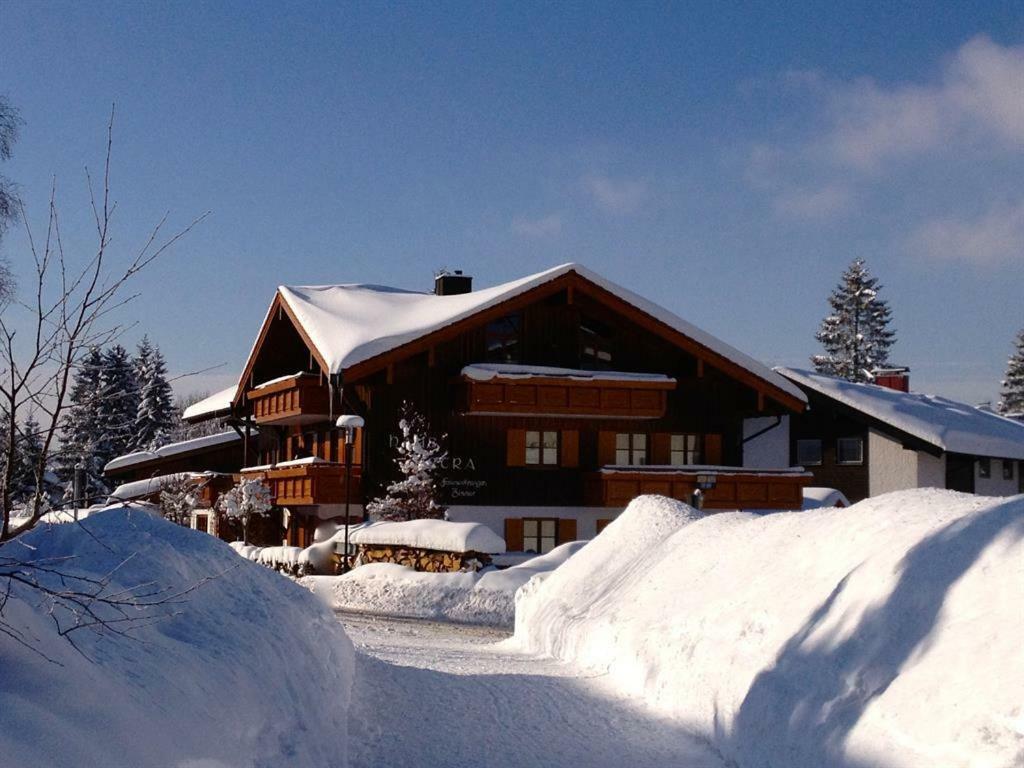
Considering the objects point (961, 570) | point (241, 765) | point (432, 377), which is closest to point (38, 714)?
point (241, 765)

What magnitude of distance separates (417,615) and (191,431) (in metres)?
84.0

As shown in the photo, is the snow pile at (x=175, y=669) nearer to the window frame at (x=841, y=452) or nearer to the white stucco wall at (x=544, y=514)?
the white stucco wall at (x=544, y=514)

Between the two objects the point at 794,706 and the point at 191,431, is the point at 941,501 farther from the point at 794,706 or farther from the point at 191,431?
the point at 191,431

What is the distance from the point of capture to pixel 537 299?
32.9 metres

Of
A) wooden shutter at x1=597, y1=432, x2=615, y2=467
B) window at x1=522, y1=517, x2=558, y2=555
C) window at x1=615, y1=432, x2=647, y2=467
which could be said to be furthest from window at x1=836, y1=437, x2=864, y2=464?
window at x1=522, y1=517, x2=558, y2=555

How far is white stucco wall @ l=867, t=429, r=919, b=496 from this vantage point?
4003cm

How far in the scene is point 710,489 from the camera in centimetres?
3316

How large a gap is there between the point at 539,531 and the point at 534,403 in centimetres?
388

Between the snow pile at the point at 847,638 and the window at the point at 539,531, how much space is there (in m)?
20.7

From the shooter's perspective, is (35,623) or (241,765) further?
(241,765)

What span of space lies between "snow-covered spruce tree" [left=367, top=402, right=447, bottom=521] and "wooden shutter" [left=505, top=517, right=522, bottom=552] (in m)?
2.46

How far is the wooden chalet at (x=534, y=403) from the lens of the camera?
31.5m

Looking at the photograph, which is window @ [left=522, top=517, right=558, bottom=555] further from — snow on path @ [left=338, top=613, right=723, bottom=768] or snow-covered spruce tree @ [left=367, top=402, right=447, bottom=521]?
snow on path @ [left=338, top=613, right=723, bottom=768]

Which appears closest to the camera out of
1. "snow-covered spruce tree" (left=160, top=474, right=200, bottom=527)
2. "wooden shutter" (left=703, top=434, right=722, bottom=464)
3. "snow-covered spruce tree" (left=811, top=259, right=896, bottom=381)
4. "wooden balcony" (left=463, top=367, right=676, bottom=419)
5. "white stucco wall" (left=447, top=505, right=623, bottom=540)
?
"wooden balcony" (left=463, top=367, right=676, bottom=419)
